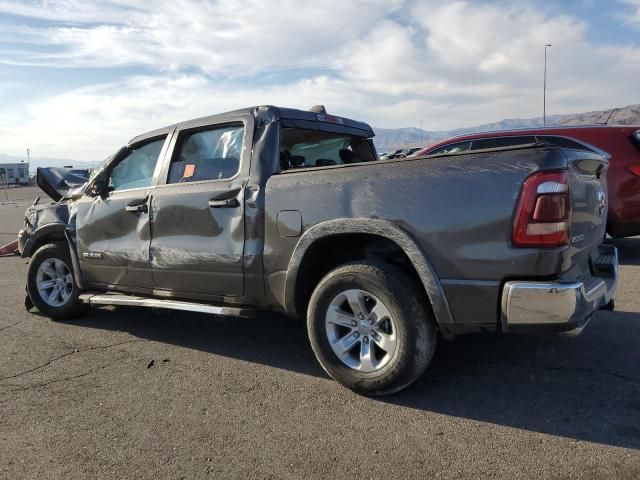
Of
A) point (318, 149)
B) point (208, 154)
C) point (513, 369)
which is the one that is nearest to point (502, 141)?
point (318, 149)

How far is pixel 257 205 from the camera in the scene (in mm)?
3842

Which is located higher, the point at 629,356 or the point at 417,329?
the point at 417,329

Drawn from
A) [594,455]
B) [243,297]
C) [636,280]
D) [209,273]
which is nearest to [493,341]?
[594,455]

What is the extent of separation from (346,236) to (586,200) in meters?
1.48

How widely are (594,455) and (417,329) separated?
1.09 metres

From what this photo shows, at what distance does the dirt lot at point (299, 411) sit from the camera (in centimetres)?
275

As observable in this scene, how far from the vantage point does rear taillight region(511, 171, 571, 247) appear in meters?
2.85

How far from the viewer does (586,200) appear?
3.23 meters

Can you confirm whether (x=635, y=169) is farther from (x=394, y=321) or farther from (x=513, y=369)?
(x=394, y=321)

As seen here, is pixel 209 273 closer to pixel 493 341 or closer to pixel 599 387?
pixel 493 341

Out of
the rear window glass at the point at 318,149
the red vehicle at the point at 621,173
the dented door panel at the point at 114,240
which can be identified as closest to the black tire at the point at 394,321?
the rear window glass at the point at 318,149

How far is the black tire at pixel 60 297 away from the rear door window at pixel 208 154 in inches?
67.5

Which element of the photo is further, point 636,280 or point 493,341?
point 636,280

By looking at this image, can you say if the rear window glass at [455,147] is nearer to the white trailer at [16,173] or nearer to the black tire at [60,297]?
the black tire at [60,297]
